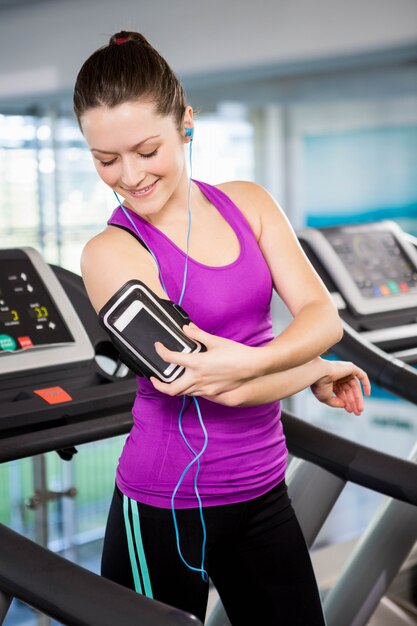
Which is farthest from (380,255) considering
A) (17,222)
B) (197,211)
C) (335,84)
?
(17,222)

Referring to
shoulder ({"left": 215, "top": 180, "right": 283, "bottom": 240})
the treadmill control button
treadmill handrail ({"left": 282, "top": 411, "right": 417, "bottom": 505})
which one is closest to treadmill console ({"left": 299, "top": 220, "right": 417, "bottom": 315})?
treadmill handrail ({"left": 282, "top": 411, "right": 417, "bottom": 505})

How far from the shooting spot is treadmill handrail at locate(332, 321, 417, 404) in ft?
6.58

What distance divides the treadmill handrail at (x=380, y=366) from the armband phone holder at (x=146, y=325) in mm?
982

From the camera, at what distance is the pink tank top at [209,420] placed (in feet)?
4.01

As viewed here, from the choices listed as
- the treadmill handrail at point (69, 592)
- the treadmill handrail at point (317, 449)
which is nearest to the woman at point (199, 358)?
the treadmill handrail at point (69, 592)

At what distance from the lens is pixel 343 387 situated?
1.42 meters

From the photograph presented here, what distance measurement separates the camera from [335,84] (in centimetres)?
644

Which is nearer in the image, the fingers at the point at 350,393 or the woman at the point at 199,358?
the woman at the point at 199,358

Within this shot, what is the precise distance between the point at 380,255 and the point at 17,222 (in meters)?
6.17

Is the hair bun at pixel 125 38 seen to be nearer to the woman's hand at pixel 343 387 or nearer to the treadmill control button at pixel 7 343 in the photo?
the woman's hand at pixel 343 387

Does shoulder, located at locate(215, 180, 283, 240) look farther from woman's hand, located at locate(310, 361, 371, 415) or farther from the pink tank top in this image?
woman's hand, located at locate(310, 361, 371, 415)

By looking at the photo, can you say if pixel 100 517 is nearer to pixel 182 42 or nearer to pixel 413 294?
pixel 413 294

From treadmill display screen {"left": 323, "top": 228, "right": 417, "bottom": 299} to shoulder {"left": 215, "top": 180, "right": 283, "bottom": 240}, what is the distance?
118cm

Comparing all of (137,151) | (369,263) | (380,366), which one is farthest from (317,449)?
(369,263)
